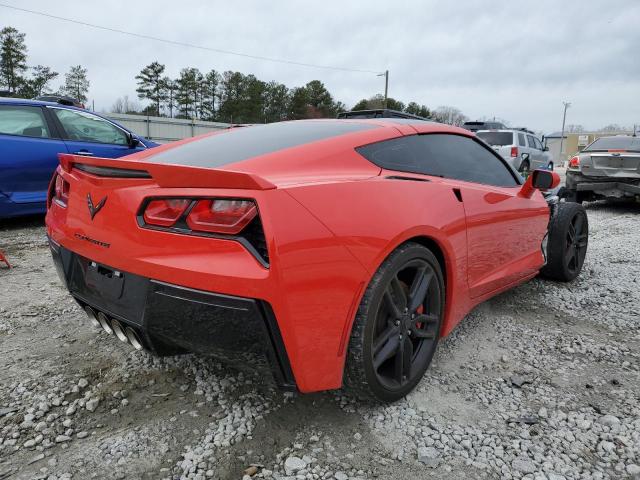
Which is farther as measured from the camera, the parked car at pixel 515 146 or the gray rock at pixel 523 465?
the parked car at pixel 515 146

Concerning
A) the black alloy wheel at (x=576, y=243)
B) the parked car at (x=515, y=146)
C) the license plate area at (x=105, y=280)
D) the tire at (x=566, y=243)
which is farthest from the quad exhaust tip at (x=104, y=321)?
the parked car at (x=515, y=146)

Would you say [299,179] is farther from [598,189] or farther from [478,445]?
[598,189]

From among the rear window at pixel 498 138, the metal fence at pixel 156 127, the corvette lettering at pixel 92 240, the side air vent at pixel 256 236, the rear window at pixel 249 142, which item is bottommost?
the corvette lettering at pixel 92 240

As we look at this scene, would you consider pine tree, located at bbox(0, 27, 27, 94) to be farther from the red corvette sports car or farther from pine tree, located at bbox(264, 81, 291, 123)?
the red corvette sports car

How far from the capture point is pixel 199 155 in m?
2.24

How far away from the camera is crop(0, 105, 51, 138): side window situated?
523 cm

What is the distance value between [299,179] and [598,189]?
8.34m

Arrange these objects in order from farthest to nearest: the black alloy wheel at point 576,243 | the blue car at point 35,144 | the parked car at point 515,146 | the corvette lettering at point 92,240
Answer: the parked car at point 515,146
the blue car at point 35,144
the black alloy wheel at point 576,243
the corvette lettering at point 92,240

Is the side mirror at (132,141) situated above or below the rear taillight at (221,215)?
above

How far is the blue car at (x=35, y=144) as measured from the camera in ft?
16.9

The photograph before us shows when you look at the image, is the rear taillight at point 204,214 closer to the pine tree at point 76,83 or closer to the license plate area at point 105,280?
the license plate area at point 105,280

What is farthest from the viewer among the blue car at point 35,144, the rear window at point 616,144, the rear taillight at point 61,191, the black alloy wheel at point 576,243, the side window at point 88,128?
the rear window at point 616,144

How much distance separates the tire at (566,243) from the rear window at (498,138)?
34.0 ft

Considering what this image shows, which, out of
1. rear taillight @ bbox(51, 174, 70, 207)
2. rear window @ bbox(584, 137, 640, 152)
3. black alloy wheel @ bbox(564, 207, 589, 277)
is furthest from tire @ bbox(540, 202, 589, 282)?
rear window @ bbox(584, 137, 640, 152)
